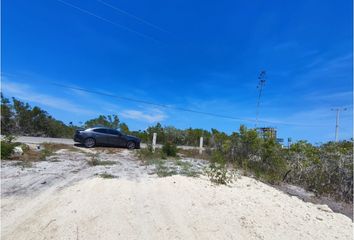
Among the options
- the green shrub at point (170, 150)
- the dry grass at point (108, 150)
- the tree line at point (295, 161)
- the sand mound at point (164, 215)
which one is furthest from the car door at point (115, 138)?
the sand mound at point (164, 215)

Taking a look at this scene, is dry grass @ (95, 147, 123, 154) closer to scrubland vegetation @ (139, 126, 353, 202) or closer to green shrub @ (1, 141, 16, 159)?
green shrub @ (1, 141, 16, 159)

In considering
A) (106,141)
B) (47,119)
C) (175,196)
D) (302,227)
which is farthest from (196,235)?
(47,119)

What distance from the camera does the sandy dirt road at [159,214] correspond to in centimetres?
454

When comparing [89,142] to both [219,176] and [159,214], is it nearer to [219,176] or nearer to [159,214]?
[219,176]

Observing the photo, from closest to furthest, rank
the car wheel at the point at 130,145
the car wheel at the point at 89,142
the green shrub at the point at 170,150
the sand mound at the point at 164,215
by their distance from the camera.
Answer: the sand mound at the point at 164,215 → the green shrub at the point at 170,150 → the car wheel at the point at 89,142 → the car wheel at the point at 130,145

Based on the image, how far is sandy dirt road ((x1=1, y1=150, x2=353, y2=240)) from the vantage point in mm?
4539

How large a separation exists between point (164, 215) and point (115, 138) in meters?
14.3

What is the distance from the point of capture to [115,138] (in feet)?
61.6

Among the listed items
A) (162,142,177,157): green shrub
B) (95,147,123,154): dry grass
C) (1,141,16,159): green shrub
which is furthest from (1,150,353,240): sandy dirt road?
(95,147,123,154): dry grass

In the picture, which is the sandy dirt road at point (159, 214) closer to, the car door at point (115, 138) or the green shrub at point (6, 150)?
the green shrub at point (6, 150)

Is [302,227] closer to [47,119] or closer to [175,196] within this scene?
[175,196]

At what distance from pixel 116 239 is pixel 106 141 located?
48.0 ft

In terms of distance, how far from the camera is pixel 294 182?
1014 centimetres

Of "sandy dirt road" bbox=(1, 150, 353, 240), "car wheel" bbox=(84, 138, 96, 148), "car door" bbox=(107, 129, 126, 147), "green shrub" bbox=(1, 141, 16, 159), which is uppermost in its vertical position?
"car door" bbox=(107, 129, 126, 147)
